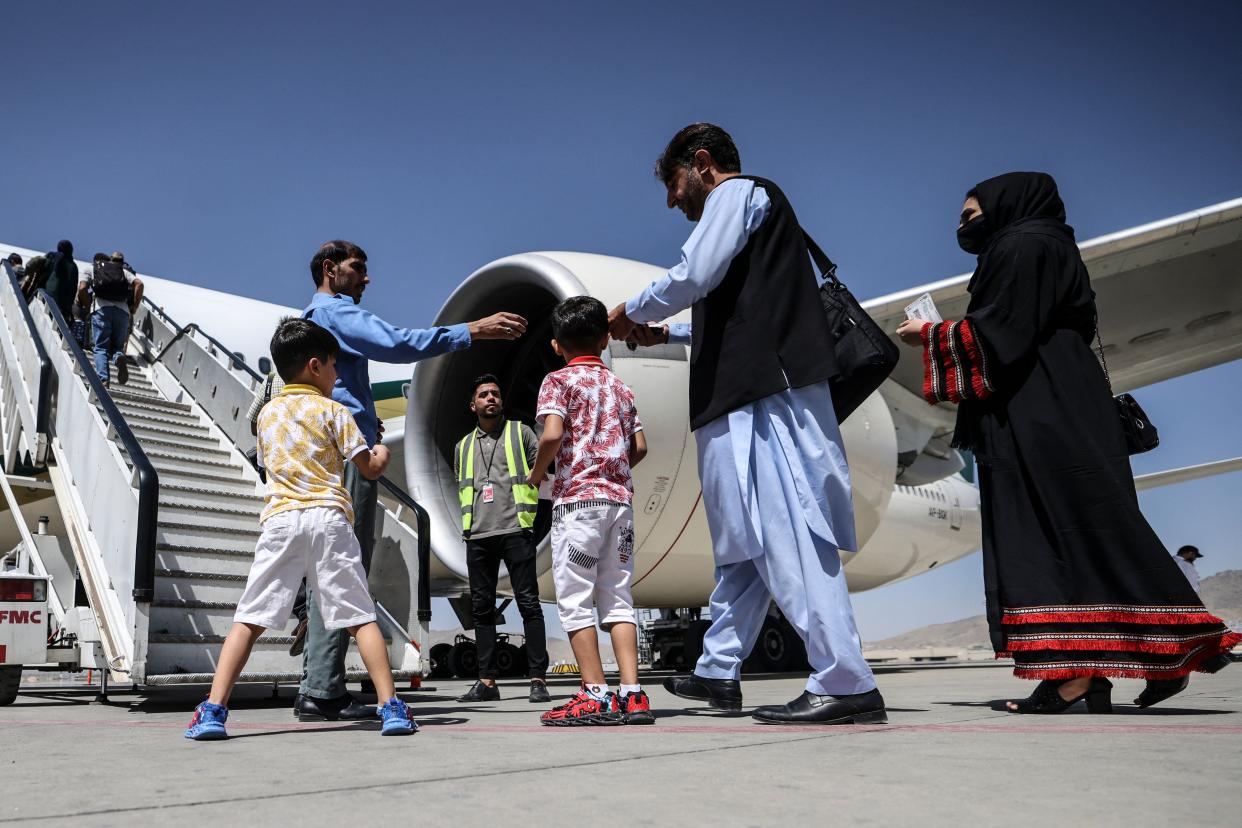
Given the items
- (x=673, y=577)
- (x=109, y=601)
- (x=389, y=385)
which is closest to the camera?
(x=109, y=601)

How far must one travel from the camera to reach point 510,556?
455 centimetres

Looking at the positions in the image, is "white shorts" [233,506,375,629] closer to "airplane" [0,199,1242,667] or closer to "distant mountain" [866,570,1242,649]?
"airplane" [0,199,1242,667]

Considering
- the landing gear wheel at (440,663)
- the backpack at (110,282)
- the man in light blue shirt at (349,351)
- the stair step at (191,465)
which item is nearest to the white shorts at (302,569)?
the man in light blue shirt at (349,351)

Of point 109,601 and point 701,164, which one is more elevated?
point 701,164

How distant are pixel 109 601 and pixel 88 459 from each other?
46.0 inches

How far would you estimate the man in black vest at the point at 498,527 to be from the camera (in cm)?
454

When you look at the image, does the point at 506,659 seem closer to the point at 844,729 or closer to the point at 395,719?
the point at 395,719

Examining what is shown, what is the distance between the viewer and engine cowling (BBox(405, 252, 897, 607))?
5.04 meters

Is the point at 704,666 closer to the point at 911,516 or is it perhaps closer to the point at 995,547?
the point at 995,547

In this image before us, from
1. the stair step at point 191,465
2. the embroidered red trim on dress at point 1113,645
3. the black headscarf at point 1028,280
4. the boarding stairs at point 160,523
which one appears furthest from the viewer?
the stair step at point 191,465

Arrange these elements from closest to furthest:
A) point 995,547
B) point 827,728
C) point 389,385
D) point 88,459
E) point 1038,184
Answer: point 827,728, point 995,547, point 1038,184, point 88,459, point 389,385

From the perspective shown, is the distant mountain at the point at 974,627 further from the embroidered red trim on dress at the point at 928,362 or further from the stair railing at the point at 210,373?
the embroidered red trim on dress at the point at 928,362

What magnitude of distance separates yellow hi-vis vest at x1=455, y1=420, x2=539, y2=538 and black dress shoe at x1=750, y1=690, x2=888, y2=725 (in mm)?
2067

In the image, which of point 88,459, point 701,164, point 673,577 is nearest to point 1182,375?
point 673,577
